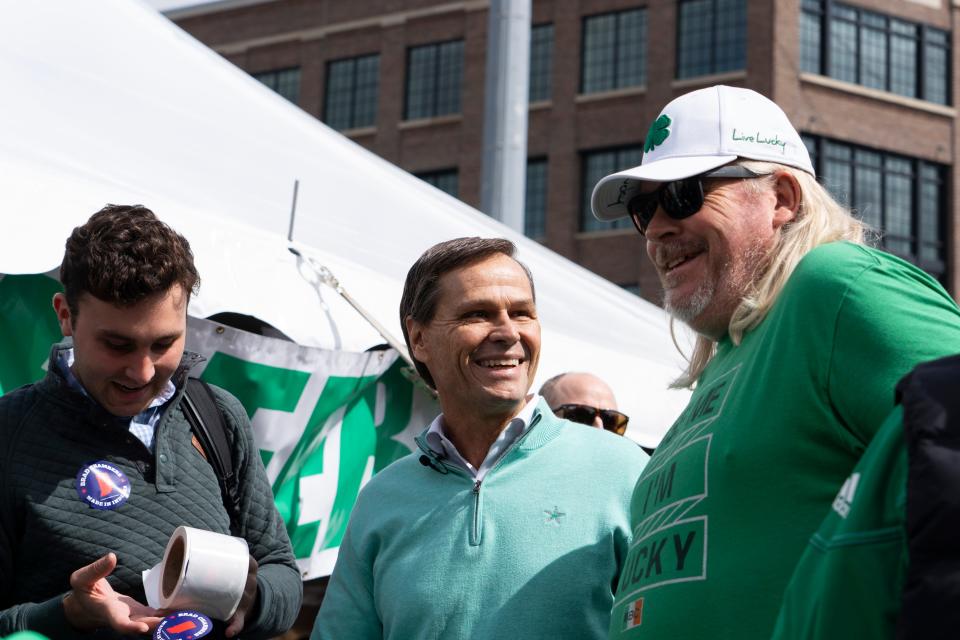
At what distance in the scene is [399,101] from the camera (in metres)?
29.3

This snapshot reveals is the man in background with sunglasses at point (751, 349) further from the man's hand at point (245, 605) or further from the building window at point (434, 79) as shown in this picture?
the building window at point (434, 79)

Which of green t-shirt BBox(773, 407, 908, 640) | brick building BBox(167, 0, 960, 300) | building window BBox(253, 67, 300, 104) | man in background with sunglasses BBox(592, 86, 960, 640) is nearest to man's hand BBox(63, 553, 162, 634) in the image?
man in background with sunglasses BBox(592, 86, 960, 640)

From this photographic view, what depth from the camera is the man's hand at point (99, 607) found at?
7.57ft

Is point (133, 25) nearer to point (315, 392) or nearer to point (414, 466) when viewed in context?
point (315, 392)

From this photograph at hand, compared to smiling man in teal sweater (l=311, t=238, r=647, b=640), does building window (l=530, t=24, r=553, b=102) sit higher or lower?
higher

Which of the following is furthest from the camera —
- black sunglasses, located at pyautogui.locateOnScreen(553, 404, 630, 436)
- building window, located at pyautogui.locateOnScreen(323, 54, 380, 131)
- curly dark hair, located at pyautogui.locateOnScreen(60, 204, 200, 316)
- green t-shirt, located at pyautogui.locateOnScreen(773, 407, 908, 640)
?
building window, located at pyautogui.locateOnScreen(323, 54, 380, 131)

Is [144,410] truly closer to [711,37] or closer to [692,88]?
[692,88]

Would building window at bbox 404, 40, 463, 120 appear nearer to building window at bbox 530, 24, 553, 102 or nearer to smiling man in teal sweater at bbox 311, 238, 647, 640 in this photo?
building window at bbox 530, 24, 553, 102

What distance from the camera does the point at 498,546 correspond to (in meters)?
2.61

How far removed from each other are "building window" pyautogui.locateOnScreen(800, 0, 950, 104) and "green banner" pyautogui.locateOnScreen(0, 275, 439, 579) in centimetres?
2333

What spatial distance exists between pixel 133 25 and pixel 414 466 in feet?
9.15

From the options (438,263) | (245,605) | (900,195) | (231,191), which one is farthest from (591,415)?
(900,195)

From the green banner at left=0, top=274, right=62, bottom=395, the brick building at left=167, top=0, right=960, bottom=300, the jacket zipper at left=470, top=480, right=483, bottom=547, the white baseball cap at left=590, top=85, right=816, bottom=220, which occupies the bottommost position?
the jacket zipper at left=470, top=480, right=483, bottom=547

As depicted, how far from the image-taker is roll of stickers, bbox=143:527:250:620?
92.3 inches
